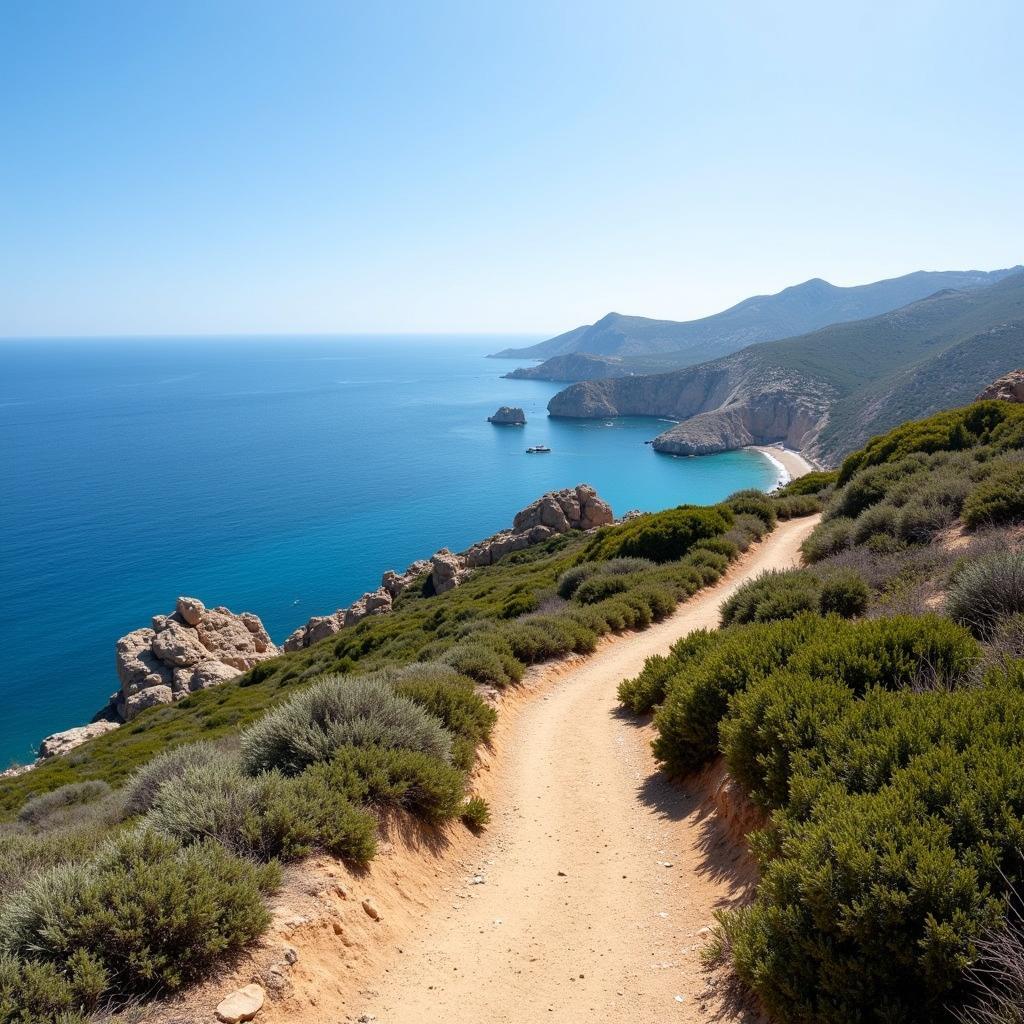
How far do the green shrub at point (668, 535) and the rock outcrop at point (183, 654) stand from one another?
24.0m

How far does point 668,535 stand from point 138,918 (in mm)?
18606

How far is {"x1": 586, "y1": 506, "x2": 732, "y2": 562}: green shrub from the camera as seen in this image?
2052 cm

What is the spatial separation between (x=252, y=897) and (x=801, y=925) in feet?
11.1

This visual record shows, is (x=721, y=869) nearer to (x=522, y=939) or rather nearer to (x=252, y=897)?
(x=522, y=939)

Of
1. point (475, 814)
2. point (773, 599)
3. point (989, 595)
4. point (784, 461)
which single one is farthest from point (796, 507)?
point (784, 461)

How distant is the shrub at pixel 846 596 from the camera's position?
963 cm

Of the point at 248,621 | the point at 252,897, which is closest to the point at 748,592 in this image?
the point at 252,897

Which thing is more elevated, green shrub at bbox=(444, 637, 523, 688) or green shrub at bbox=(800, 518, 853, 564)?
green shrub at bbox=(800, 518, 853, 564)

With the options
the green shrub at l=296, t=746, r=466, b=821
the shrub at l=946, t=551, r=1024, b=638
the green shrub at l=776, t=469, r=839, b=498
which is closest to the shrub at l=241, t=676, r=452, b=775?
the green shrub at l=296, t=746, r=466, b=821

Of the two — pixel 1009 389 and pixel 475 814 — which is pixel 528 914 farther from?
pixel 1009 389

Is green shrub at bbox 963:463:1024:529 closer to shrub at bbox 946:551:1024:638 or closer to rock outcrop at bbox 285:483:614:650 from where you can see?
shrub at bbox 946:551:1024:638

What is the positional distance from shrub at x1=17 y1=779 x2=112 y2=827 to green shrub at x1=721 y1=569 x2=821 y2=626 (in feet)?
47.8

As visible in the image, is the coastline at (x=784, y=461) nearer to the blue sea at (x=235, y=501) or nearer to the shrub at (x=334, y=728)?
the blue sea at (x=235, y=501)

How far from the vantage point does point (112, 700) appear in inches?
1454
